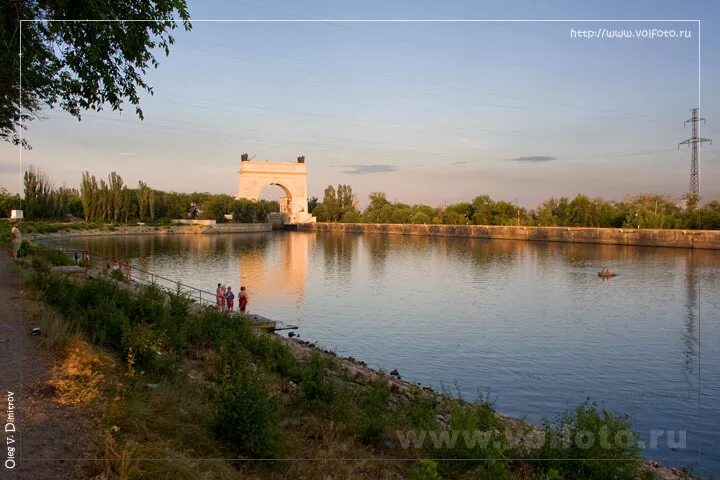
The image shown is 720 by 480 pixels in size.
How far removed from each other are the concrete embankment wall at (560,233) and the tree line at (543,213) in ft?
10.8

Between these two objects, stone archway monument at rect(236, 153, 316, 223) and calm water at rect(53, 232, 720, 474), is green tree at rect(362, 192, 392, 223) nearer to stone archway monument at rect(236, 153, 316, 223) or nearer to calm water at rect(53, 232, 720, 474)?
stone archway monument at rect(236, 153, 316, 223)

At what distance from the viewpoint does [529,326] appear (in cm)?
1717

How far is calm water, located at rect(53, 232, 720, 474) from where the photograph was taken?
10359 millimetres

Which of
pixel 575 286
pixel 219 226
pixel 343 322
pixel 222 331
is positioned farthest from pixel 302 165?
pixel 222 331

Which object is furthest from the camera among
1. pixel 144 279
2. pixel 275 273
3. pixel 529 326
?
pixel 275 273

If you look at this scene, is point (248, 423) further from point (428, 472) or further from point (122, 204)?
point (122, 204)

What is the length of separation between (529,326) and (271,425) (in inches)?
522

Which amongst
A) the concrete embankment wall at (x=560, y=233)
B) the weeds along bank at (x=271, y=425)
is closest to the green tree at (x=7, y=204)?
the weeds along bank at (x=271, y=425)

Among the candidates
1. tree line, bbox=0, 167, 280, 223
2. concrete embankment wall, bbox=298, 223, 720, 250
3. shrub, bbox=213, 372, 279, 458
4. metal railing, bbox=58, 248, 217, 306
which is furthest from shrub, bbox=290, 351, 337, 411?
concrete embankment wall, bbox=298, 223, 720, 250

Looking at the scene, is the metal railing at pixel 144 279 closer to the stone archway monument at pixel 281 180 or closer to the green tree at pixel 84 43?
the green tree at pixel 84 43

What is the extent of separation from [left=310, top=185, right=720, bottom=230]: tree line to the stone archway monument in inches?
248

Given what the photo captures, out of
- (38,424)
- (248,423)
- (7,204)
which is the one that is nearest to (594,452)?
(248,423)

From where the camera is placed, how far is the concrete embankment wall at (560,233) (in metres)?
49.4

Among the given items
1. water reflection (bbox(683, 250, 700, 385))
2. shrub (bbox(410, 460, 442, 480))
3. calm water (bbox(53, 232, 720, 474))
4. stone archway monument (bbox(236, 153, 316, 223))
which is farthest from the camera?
stone archway monument (bbox(236, 153, 316, 223))
